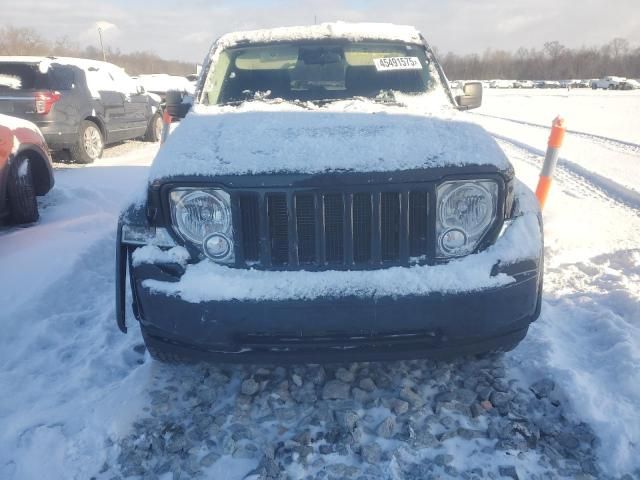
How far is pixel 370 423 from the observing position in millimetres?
Answer: 2369

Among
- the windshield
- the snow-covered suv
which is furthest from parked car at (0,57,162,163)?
the snow-covered suv

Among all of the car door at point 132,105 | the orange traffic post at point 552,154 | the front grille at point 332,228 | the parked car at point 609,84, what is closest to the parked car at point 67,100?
the car door at point 132,105

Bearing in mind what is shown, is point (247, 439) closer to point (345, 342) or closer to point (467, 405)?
point (345, 342)

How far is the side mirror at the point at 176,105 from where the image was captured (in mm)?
3812

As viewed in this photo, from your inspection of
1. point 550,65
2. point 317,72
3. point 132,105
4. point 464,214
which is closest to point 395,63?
point 317,72

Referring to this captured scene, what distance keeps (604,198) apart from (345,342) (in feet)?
17.5

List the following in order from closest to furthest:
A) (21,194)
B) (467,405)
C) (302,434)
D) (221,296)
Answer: (221,296)
(302,434)
(467,405)
(21,194)

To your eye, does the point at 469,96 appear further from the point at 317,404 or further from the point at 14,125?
the point at 14,125

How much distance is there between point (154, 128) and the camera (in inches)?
481

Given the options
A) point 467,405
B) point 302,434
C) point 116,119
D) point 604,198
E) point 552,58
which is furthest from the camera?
point 552,58

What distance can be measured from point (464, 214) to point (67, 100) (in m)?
8.38

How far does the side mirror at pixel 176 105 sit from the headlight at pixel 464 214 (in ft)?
7.39

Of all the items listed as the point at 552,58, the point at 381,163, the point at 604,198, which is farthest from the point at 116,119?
the point at 552,58

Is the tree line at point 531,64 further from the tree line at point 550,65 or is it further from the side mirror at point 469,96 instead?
the side mirror at point 469,96
